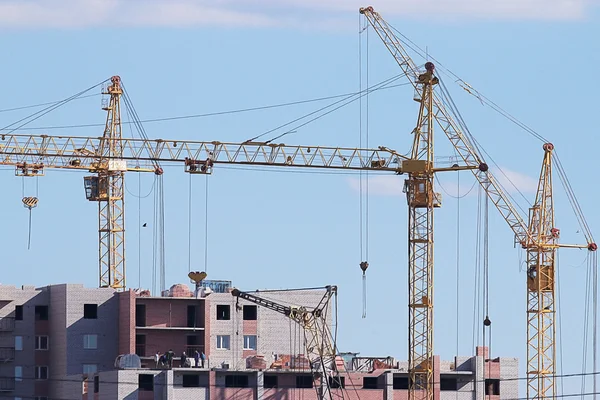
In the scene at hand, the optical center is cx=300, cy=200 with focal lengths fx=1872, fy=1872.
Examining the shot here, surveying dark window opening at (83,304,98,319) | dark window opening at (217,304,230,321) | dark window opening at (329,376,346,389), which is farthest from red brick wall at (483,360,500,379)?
dark window opening at (83,304,98,319)

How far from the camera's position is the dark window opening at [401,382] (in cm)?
Answer: 19188

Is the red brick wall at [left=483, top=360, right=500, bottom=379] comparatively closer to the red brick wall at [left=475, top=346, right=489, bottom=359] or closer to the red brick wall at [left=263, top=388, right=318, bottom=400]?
the red brick wall at [left=475, top=346, right=489, bottom=359]

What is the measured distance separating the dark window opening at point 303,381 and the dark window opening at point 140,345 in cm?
1703

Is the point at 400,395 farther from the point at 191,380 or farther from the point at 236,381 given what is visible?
the point at 191,380

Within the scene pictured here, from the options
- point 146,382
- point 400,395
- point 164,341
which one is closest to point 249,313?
point 164,341

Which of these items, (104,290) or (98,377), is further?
(104,290)

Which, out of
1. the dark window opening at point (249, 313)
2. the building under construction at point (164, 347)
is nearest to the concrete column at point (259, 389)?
the building under construction at point (164, 347)

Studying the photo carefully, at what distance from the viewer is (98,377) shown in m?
183

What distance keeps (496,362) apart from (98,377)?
4240cm

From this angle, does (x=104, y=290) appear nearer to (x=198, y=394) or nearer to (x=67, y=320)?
(x=67, y=320)

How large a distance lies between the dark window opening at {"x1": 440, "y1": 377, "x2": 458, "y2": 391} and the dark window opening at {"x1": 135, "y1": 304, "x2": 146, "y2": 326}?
1238 inches

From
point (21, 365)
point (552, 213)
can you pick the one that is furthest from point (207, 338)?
point (552, 213)

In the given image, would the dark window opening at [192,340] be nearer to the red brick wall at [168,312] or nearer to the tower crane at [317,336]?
the red brick wall at [168,312]

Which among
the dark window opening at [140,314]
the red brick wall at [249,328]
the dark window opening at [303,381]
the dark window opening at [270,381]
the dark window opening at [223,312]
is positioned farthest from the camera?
the red brick wall at [249,328]
